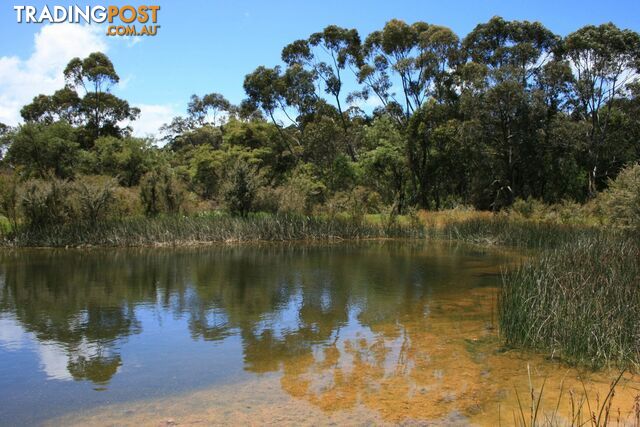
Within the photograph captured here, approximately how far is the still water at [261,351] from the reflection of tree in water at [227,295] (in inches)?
2.2

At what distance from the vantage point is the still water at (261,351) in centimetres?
624

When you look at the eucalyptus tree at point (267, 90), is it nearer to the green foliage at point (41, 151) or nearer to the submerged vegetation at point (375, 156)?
the submerged vegetation at point (375, 156)

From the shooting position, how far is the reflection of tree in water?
912 cm

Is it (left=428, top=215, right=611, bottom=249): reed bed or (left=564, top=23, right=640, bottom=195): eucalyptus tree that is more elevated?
(left=564, top=23, right=640, bottom=195): eucalyptus tree

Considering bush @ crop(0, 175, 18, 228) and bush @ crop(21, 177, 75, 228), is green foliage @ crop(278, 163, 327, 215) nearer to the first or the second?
bush @ crop(21, 177, 75, 228)

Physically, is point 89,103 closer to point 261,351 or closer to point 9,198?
point 9,198

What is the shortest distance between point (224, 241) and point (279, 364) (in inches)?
764

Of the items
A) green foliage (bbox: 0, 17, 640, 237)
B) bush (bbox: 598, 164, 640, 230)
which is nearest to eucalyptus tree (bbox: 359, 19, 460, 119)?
green foliage (bbox: 0, 17, 640, 237)

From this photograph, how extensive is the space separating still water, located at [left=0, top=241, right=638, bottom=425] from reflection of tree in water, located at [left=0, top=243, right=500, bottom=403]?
0.06 meters

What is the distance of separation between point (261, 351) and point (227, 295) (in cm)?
501

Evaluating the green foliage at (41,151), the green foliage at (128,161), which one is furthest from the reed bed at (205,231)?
the green foliage at (41,151)

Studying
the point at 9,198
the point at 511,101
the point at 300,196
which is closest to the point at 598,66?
the point at 511,101

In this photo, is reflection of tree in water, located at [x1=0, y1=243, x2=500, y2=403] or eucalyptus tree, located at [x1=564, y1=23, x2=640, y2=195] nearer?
reflection of tree in water, located at [x1=0, y1=243, x2=500, y2=403]

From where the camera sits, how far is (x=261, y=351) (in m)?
8.59
